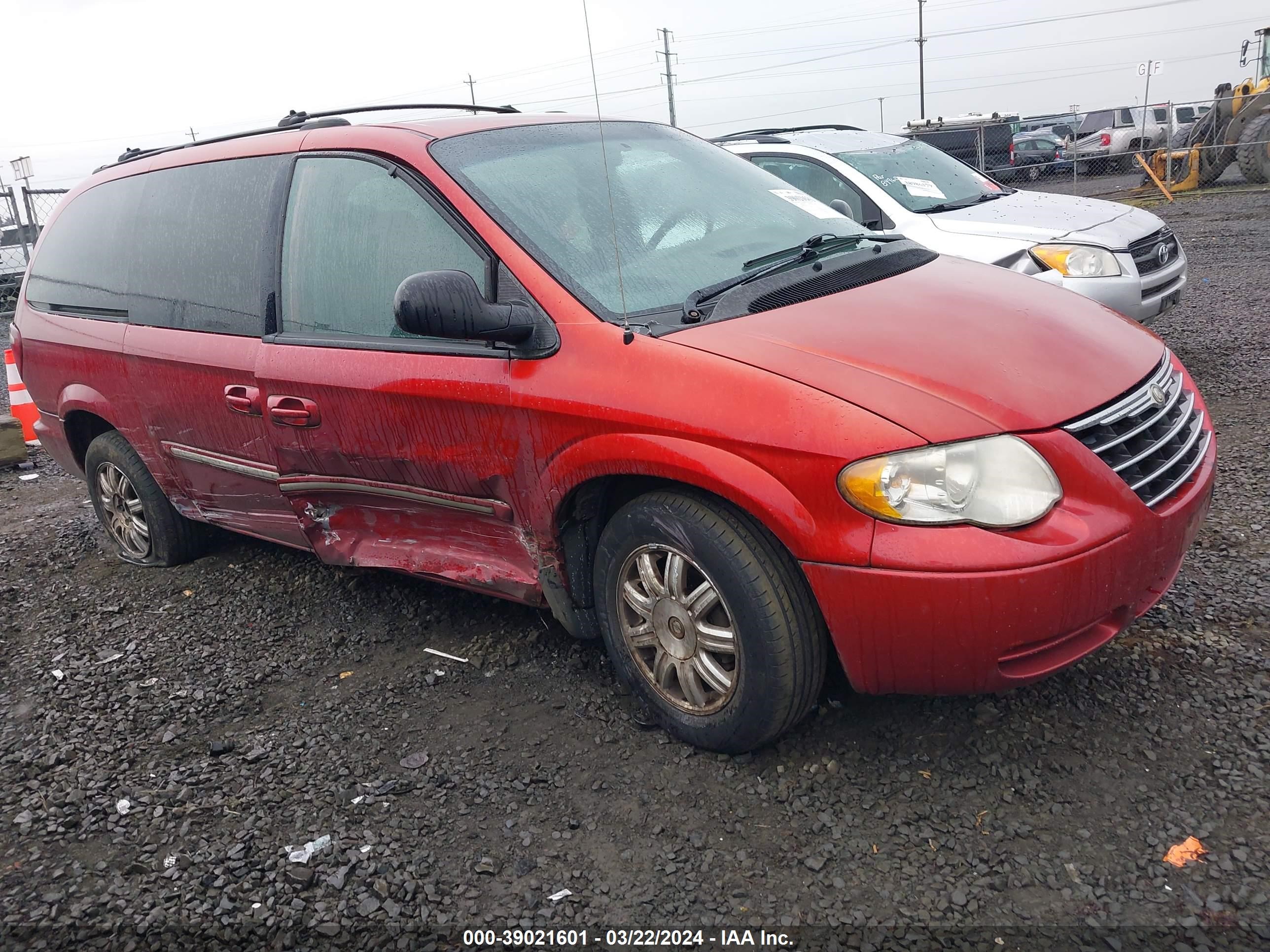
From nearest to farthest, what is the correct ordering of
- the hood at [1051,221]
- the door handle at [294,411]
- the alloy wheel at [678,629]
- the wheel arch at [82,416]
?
the alloy wheel at [678,629], the door handle at [294,411], the wheel arch at [82,416], the hood at [1051,221]

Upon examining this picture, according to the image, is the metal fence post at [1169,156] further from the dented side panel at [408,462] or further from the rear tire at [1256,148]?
the dented side panel at [408,462]

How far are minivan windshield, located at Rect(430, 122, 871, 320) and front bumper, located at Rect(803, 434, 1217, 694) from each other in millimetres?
1035

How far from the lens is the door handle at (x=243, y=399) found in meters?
3.66

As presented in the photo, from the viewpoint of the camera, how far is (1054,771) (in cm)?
264

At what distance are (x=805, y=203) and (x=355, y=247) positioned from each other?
1.71m

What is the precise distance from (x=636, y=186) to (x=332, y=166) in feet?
3.50

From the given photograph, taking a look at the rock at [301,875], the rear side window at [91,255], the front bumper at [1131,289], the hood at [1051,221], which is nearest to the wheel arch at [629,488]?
the rock at [301,875]

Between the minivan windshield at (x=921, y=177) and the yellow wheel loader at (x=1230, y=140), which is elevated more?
the minivan windshield at (x=921, y=177)

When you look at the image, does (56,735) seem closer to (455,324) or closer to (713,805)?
(455,324)

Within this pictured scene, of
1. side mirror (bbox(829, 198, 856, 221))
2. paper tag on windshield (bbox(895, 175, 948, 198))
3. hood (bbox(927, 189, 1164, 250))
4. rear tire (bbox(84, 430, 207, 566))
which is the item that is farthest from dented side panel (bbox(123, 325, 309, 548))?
paper tag on windshield (bbox(895, 175, 948, 198))

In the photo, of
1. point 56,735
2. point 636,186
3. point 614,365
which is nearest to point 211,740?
point 56,735

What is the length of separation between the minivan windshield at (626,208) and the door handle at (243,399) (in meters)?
1.11

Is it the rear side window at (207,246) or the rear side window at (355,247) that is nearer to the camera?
the rear side window at (355,247)

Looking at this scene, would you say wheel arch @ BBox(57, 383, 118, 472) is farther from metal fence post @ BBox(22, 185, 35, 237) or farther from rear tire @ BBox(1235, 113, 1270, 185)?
rear tire @ BBox(1235, 113, 1270, 185)
